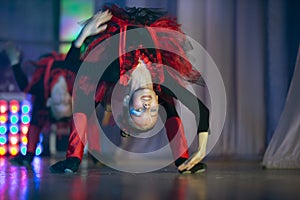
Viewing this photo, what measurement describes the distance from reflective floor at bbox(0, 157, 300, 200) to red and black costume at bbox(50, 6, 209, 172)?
13 centimetres

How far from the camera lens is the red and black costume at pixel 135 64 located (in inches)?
67.7

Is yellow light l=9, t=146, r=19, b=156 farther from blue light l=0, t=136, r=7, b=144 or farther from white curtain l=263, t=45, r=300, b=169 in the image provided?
white curtain l=263, t=45, r=300, b=169

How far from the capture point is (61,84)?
8.60 ft

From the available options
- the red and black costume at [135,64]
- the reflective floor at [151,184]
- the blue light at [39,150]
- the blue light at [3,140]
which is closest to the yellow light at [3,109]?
the blue light at [3,140]

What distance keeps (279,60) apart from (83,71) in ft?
3.83

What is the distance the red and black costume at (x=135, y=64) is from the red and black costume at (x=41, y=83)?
562mm

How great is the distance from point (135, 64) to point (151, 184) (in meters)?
0.42

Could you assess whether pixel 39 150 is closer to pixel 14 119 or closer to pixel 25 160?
pixel 14 119

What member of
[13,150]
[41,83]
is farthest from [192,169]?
[13,150]

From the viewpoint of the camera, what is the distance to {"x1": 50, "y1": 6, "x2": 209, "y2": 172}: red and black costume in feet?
5.64

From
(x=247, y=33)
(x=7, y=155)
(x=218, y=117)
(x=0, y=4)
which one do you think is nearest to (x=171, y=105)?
(x=218, y=117)

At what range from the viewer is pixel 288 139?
84.9 inches

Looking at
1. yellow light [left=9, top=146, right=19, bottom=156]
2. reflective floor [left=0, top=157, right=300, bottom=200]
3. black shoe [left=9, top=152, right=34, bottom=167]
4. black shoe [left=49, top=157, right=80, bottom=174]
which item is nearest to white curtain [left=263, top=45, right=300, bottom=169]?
reflective floor [left=0, top=157, right=300, bottom=200]

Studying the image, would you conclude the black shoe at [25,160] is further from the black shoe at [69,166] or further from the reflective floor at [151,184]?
the black shoe at [69,166]
